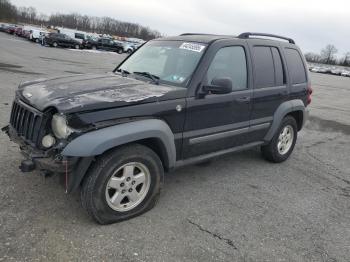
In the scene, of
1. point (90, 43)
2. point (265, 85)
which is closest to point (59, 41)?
point (90, 43)

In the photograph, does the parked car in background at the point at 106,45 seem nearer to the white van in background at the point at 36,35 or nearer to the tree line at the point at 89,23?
the white van in background at the point at 36,35

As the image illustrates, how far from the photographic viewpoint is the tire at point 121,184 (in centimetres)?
349

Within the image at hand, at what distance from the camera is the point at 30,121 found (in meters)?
3.74

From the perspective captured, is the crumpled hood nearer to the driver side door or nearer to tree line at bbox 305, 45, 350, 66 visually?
the driver side door

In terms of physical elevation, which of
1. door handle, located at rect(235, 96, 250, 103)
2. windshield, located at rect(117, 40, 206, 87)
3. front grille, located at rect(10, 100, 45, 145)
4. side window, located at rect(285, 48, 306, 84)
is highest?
side window, located at rect(285, 48, 306, 84)

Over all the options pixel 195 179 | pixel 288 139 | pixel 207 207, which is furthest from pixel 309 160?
pixel 207 207

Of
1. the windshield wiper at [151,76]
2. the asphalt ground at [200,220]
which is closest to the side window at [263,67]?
the asphalt ground at [200,220]

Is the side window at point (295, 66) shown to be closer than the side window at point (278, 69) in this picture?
No

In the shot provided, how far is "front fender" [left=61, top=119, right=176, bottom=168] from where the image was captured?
325 cm

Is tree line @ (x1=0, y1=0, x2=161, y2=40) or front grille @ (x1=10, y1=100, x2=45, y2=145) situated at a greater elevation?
tree line @ (x1=0, y1=0, x2=161, y2=40)

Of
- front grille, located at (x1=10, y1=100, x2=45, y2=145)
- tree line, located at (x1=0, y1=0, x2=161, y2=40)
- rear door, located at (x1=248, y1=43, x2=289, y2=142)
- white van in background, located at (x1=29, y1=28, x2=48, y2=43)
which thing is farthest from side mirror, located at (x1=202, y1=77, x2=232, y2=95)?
tree line, located at (x1=0, y1=0, x2=161, y2=40)

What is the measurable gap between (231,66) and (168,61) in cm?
81

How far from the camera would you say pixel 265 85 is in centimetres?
530

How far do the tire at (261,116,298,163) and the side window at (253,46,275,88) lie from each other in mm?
854
